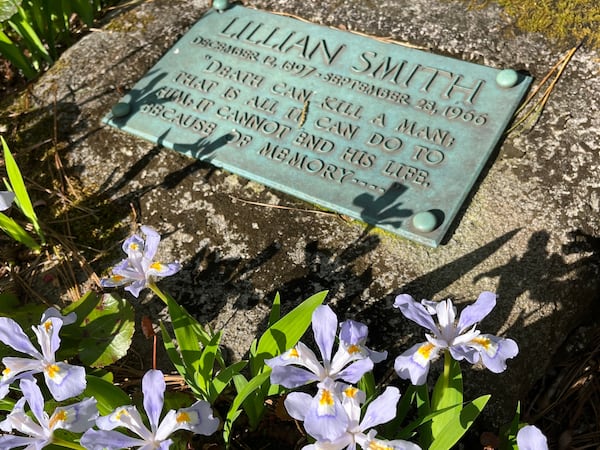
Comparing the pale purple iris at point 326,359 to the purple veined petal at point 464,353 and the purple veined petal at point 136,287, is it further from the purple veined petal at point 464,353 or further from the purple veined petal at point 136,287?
the purple veined petal at point 136,287

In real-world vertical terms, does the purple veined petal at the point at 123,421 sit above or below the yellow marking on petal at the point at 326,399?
below

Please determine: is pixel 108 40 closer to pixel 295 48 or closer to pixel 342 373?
pixel 295 48

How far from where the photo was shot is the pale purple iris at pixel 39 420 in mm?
1207

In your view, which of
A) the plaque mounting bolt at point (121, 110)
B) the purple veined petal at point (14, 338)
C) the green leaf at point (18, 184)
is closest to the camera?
the purple veined petal at point (14, 338)

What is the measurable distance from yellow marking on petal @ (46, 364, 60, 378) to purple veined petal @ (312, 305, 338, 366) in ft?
1.66

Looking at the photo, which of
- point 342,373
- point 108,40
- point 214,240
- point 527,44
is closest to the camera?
point 342,373

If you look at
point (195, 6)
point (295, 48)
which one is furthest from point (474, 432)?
point (195, 6)

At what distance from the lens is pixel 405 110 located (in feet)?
6.55

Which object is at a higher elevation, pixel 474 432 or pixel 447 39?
pixel 447 39

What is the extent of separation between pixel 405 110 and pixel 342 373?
1016 mm

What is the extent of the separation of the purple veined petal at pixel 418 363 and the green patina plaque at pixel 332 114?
1.80 feet

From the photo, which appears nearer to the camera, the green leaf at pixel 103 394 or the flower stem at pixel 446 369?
the flower stem at pixel 446 369

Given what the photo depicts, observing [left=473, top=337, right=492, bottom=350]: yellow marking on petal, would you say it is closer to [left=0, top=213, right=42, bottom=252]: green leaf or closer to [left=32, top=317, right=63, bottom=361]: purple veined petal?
[left=32, top=317, right=63, bottom=361]: purple veined petal

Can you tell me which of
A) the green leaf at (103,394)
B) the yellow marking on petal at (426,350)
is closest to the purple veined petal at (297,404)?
the yellow marking on petal at (426,350)
